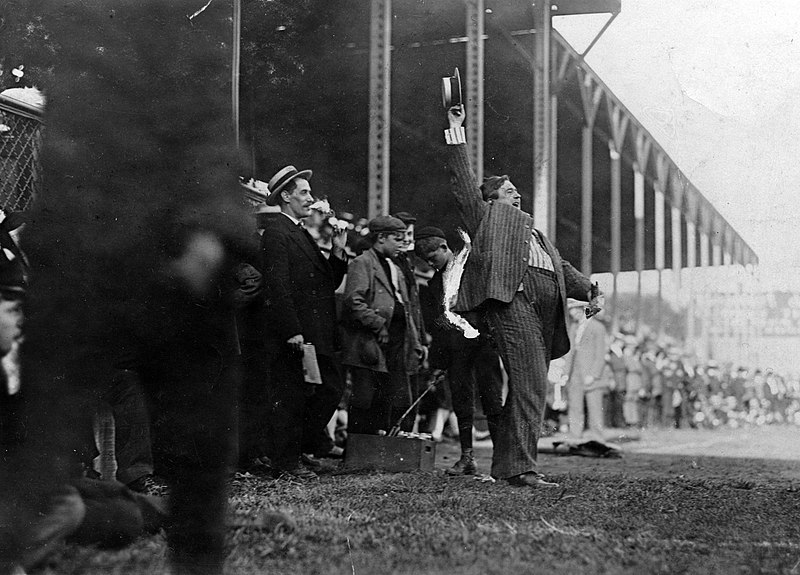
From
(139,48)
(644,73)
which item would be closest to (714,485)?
(644,73)

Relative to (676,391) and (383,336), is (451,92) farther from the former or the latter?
(676,391)

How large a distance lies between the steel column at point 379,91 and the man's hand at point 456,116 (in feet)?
1.33

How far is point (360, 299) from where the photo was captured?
19.1 ft

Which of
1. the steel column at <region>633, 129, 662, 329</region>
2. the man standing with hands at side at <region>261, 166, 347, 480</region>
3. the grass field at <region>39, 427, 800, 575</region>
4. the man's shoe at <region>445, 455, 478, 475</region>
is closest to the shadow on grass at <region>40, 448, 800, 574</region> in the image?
the grass field at <region>39, 427, 800, 575</region>

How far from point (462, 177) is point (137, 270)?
206 cm

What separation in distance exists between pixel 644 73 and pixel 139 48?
8.34 ft

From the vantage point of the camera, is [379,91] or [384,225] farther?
[384,225]

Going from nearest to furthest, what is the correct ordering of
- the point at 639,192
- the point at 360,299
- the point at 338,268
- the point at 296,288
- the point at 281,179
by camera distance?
the point at 281,179
the point at 296,288
the point at 360,299
the point at 338,268
the point at 639,192

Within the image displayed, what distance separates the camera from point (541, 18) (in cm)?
543

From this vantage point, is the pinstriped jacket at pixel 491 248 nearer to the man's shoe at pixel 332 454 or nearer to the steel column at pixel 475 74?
the steel column at pixel 475 74

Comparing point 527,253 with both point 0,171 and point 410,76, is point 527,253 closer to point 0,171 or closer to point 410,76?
point 410,76

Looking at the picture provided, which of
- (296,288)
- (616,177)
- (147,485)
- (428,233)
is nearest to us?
(147,485)

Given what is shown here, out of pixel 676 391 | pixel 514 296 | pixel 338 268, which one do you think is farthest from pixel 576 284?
pixel 676 391

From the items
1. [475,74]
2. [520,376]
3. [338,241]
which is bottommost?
[520,376]
